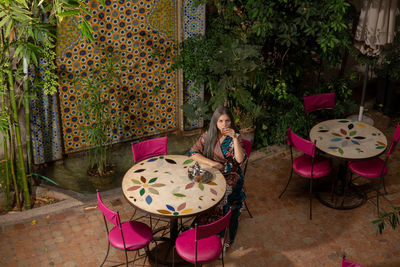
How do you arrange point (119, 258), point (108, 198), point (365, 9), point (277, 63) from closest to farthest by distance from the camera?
point (119, 258) → point (108, 198) → point (365, 9) → point (277, 63)

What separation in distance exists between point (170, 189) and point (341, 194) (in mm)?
2681

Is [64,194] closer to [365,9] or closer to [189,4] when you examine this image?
[189,4]

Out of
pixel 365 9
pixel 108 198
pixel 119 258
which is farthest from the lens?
pixel 365 9

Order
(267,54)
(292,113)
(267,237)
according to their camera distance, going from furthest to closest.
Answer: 1. (292,113)
2. (267,54)
3. (267,237)

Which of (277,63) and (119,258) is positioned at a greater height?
(277,63)

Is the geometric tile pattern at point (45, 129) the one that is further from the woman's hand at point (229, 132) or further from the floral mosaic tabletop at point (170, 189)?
the woman's hand at point (229, 132)

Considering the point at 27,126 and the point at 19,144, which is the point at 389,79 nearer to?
the point at 27,126

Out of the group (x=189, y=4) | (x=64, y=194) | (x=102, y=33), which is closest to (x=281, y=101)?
(x=189, y=4)

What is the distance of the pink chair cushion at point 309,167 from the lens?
5.59 meters

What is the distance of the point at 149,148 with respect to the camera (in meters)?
5.31

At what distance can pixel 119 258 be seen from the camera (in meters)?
4.89

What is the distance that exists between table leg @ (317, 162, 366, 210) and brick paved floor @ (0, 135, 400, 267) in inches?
3.7

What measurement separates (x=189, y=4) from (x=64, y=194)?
3.17 metres

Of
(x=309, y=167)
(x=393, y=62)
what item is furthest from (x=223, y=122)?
(x=393, y=62)
